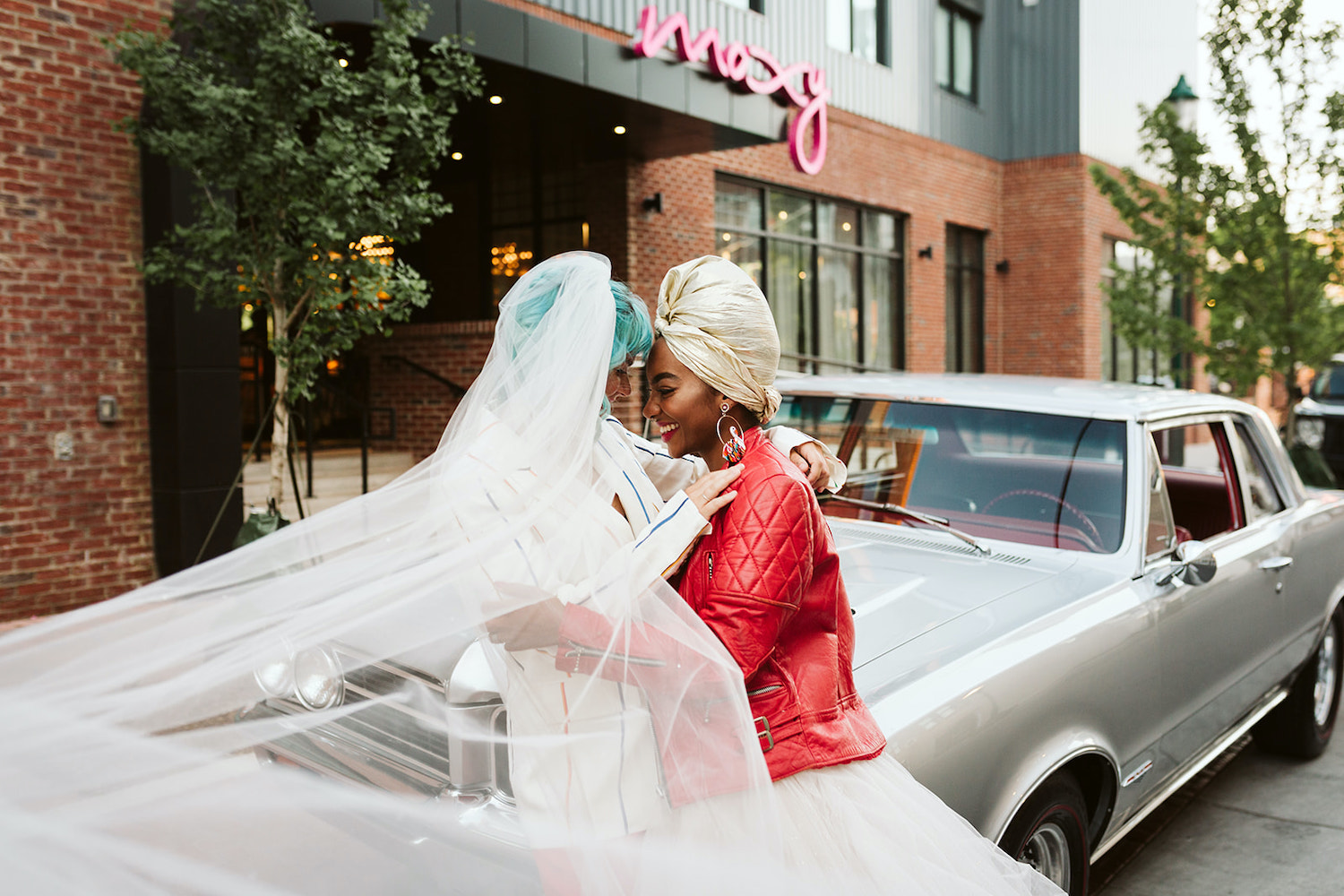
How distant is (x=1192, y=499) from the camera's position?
5414 mm

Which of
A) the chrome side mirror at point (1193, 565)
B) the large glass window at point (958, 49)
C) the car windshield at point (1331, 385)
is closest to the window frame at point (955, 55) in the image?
the large glass window at point (958, 49)

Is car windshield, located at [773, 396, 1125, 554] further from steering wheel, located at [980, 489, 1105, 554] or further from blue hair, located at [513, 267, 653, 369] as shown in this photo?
blue hair, located at [513, 267, 653, 369]

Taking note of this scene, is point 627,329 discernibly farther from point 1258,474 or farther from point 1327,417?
point 1327,417

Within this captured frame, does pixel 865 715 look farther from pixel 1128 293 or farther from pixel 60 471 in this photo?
pixel 1128 293

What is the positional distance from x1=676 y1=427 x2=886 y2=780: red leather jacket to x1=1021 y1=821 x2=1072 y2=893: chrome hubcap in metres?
1.12

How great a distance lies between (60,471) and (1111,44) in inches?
748

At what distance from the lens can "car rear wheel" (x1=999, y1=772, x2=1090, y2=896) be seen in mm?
2674

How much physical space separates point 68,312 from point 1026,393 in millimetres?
6087

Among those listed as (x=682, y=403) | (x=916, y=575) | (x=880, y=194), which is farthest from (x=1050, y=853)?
(x=880, y=194)

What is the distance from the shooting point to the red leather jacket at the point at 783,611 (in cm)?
174

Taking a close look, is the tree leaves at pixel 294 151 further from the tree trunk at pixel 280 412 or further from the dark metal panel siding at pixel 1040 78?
the dark metal panel siding at pixel 1040 78

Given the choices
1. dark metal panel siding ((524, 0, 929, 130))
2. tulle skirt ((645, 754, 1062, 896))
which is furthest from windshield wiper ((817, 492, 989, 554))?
dark metal panel siding ((524, 0, 929, 130))

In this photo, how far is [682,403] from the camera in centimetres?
193

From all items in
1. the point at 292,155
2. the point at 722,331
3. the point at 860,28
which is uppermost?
the point at 860,28
